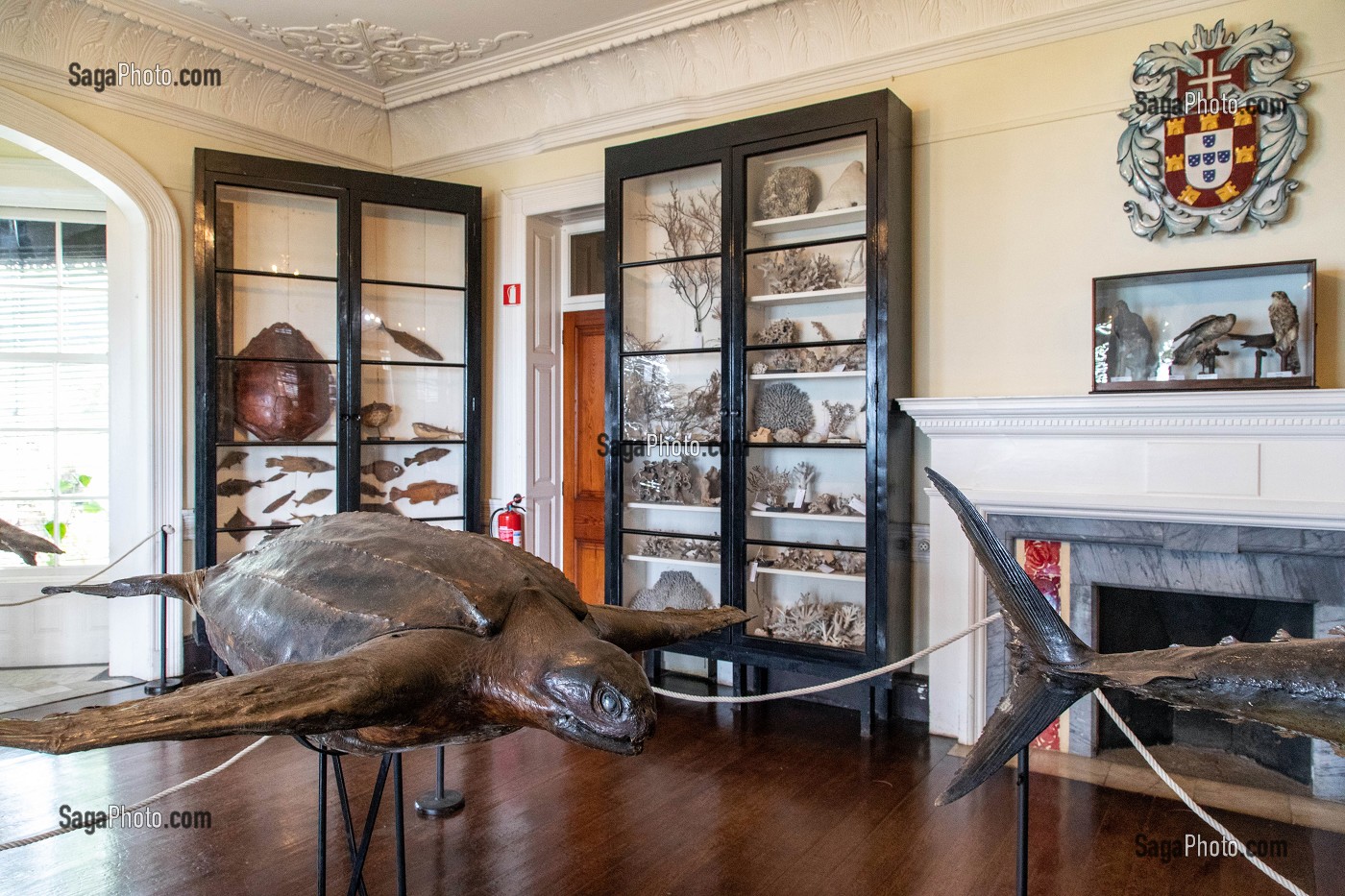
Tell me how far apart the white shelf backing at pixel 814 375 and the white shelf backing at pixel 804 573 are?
34.0 inches

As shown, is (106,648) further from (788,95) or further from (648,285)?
(788,95)

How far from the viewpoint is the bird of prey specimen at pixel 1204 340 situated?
3191 millimetres

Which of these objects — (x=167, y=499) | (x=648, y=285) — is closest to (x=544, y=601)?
(x=648, y=285)

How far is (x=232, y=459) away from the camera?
4.58 m

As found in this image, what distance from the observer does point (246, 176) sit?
455 cm

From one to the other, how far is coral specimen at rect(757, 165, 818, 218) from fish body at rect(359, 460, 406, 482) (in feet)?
8.13

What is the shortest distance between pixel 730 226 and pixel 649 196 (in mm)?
566

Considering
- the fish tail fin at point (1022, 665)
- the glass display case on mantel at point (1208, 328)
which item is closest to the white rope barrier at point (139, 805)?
the fish tail fin at point (1022, 665)

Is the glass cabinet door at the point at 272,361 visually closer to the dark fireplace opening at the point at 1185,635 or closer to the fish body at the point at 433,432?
the fish body at the point at 433,432

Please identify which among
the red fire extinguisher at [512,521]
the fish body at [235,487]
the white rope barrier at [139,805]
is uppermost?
the fish body at [235,487]

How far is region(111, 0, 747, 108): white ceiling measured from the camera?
4.21 metres

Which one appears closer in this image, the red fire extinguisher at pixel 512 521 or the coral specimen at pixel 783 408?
the coral specimen at pixel 783 408

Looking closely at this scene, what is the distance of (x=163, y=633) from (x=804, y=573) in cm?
297

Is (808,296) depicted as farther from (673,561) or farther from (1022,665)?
(1022,665)
